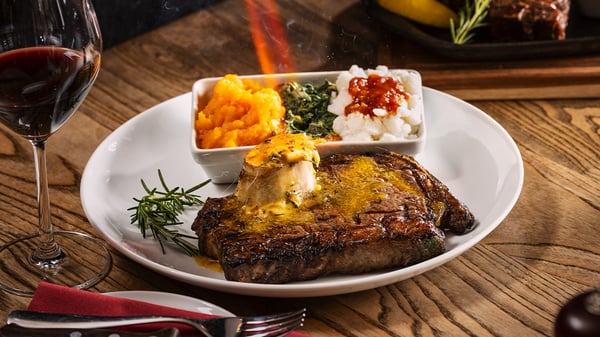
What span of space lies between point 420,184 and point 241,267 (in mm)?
554

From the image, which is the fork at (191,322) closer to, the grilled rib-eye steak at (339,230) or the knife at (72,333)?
the knife at (72,333)

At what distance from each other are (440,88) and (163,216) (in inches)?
52.0

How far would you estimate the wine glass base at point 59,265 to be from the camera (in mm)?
1949

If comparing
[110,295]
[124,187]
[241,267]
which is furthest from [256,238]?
[124,187]

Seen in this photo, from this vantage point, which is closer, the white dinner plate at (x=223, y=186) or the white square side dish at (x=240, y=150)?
the white dinner plate at (x=223, y=186)

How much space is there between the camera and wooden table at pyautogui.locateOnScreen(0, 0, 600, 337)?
1851mm

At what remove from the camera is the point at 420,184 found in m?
2.05

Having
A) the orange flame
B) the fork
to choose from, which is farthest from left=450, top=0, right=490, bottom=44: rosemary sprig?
the fork

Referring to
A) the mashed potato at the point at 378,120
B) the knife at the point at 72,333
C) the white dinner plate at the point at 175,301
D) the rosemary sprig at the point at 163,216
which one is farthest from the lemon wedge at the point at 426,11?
the knife at the point at 72,333

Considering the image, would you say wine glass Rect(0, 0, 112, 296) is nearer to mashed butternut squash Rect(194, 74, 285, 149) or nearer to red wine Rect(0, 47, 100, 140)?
red wine Rect(0, 47, 100, 140)

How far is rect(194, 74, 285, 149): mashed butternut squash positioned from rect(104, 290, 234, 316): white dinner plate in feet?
2.20

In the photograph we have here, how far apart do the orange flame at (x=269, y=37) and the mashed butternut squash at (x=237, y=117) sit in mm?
692

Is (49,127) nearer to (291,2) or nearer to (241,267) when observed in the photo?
(241,267)

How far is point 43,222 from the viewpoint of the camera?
6.38 ft
